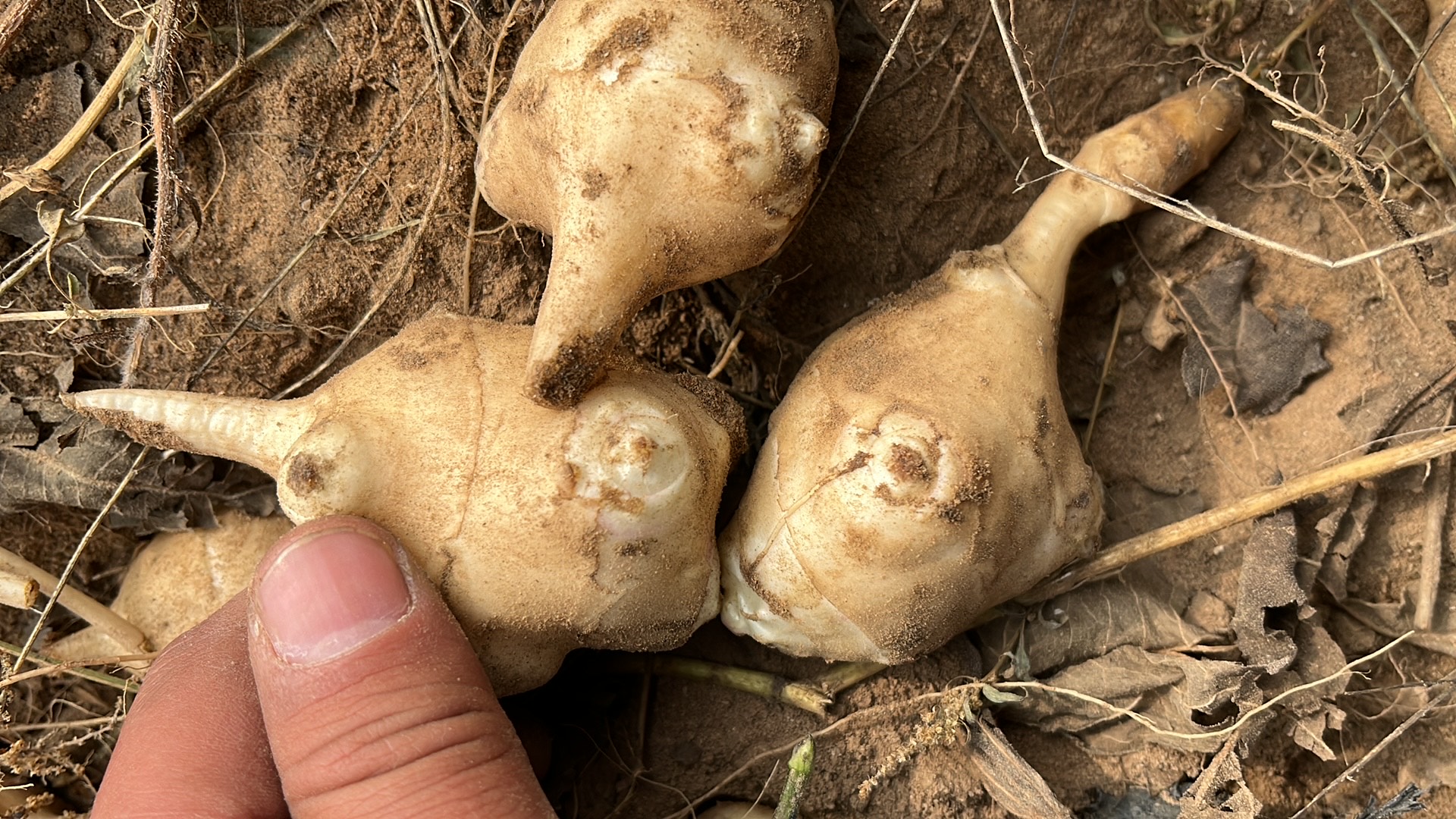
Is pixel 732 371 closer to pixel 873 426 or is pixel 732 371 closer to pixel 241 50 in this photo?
pixel 873 426

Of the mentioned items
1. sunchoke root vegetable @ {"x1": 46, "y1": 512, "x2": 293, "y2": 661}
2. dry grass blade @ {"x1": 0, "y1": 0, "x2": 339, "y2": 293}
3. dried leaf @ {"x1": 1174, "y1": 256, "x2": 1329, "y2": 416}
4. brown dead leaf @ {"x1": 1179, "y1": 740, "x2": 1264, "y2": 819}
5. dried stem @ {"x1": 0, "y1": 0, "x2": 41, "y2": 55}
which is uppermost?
→ dried stem @ {"x1": 0, "y1": 0, "x2": 41, "y2": 55}

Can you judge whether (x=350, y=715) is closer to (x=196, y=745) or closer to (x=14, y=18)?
(x=196, y=745)

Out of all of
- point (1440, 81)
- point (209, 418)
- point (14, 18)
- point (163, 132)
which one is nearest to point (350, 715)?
point (209, 418)

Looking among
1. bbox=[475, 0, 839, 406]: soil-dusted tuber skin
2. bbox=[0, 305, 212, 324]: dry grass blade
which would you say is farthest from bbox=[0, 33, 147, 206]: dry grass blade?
bbox=[475, 0, 839, 406]: soil-dusted tuber skin

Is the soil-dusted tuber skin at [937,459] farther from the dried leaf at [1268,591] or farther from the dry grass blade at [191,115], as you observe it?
the dry grass blade at [191,115]

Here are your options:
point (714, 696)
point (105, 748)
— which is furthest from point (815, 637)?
point (105, 748)

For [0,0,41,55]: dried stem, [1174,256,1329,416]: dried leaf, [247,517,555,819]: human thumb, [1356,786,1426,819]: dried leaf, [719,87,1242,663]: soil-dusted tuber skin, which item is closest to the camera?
[247,517,555,819]: human thumb

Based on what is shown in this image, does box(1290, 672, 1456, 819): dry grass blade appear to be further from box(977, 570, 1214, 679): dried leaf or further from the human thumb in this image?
the human thumb
